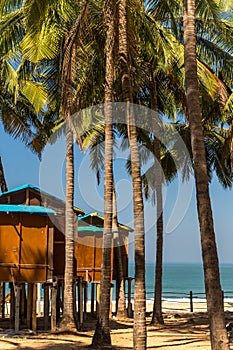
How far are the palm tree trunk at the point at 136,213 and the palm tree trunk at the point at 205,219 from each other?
266cm

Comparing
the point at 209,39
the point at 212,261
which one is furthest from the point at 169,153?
the point at 212,261

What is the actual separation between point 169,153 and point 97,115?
277 inches

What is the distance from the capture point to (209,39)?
20344mm

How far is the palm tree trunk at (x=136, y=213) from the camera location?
1254 cm

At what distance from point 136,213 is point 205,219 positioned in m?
3.02

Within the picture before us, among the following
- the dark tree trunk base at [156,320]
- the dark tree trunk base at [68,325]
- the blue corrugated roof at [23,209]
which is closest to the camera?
the blue corrugated roof at [23,209]

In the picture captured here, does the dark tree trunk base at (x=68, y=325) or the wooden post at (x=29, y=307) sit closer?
the dark tree trunk base at (x=68, y=325)

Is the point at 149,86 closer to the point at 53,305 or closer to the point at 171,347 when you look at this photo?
the point at 53,305

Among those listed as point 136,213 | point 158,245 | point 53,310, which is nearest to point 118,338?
point 53,310

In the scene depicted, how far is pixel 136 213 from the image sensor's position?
13102mm

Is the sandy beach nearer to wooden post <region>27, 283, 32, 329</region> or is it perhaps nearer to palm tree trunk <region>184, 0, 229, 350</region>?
wooden post <region>27, 283, 32, 329</region>

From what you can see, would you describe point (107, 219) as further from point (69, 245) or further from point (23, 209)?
point (69, 245)

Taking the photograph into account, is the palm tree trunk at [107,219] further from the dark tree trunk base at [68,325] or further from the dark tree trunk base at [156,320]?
the dark tree trunk base at [156,320]

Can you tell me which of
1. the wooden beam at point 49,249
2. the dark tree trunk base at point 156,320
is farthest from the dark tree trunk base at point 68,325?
the dark tree trunk base at point 156,320
